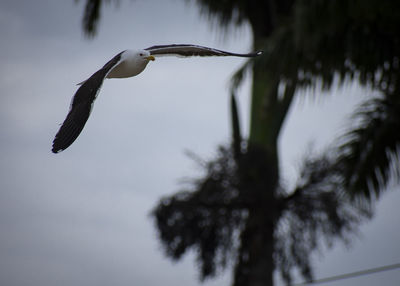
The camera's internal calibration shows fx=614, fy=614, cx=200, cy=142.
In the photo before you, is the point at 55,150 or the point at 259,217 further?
the point at 259,217

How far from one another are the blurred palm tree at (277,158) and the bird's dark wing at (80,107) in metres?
2.90

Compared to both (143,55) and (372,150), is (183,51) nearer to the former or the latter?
(143,55)

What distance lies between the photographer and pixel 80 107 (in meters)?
0.53

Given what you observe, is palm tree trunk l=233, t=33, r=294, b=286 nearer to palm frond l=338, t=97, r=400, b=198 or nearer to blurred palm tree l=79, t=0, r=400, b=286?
blurred palm tree l=79, t=0, r=400, b=286

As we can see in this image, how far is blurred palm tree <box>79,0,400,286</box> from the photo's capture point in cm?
356

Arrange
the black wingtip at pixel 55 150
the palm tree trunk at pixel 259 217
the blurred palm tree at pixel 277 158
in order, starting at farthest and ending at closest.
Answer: the palm tree trunk at pixel 259 217, the blurred palm tree at pixel 277 158, the black wingtip at pixel 55 150

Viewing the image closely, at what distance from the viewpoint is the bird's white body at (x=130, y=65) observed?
1.64ft

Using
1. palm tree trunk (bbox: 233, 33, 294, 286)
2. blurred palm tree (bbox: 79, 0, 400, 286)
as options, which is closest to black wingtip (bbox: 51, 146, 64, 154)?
blurred palm tree (bbox: 79, 0, 400, 286)

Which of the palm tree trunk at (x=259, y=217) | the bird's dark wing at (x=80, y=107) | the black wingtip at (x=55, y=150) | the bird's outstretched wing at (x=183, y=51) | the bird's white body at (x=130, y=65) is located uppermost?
the bird's outstretched wing at (x=183, y=51)

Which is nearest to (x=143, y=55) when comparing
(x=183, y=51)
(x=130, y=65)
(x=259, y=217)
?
(x=130, y=65)

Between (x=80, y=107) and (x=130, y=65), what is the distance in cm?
6

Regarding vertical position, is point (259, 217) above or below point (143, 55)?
below

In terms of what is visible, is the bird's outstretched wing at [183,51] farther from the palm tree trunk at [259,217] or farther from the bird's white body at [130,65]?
the palm tree trunk at [259,217]

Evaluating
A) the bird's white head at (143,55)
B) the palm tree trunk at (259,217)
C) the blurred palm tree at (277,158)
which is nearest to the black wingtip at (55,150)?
the bird's white head at (143,55)
